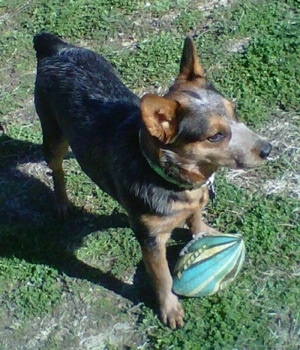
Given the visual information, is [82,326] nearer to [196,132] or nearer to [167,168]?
[167,168]

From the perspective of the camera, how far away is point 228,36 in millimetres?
7492

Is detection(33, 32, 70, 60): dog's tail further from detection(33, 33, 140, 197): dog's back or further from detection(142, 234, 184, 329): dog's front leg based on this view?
detection(142, 234, 184, 329): dog's front leg

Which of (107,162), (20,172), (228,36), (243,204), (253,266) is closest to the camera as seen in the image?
(107,162)

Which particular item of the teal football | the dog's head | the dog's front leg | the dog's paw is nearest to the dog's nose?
the dog's head

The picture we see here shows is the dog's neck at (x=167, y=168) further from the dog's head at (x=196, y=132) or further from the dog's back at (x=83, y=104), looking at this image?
the dog's back at (x=83, y=104)

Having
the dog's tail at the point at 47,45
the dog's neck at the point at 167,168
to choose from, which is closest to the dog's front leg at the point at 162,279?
the dog's neck at the point at 167,168

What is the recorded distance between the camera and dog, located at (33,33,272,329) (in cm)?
465

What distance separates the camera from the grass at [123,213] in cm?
547

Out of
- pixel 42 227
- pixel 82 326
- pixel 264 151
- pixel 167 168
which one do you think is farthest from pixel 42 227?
pixel 264 151

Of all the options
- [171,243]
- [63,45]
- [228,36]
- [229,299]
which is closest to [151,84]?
[228,36]

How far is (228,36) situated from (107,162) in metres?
2.74

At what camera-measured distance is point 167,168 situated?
4793mm

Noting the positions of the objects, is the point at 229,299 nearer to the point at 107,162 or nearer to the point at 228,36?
the point at 107,162

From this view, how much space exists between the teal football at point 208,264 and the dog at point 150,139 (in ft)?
0.38
